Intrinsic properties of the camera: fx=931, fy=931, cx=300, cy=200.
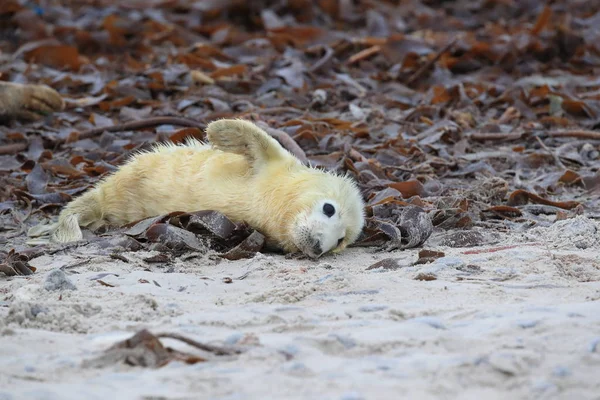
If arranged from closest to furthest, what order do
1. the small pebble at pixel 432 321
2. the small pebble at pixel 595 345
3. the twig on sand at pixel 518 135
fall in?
the small pebble at pixel 595 345, the small pebble at pixel 432 321, the twig on sand at pixel 518 135

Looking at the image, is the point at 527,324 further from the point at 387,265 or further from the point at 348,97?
the point at 348,97

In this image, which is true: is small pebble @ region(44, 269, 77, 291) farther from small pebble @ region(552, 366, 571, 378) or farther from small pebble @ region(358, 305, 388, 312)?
small pebble @ region(552, 366, 571, 378)

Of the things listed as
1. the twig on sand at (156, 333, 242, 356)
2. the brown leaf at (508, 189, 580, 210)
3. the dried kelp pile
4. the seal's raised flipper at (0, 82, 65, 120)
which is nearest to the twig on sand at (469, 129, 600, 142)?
the dried kelp pile

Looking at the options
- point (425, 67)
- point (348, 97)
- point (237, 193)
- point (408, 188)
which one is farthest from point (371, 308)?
point (425, 67)

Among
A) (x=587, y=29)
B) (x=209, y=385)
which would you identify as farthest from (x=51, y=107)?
(x=587, y=29)

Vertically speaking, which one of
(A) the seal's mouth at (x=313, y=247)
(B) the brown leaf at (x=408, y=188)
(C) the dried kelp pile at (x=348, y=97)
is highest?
(A) the seal's mouth at (x=313, y=247)

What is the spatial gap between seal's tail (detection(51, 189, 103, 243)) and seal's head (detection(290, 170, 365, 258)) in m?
1.22

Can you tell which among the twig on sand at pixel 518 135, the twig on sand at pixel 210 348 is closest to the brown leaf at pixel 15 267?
the twig on sand at pixel 210 348

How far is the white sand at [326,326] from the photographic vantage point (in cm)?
253

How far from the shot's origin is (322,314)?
3.28 meters

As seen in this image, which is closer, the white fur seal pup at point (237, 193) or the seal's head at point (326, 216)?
the seal's head at point (326, 216)

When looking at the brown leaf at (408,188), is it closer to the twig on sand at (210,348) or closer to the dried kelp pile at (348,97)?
the dried kelp pile at (348,97)

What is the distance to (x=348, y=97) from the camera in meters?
8.09

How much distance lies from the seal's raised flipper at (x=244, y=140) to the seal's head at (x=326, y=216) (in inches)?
11.4
